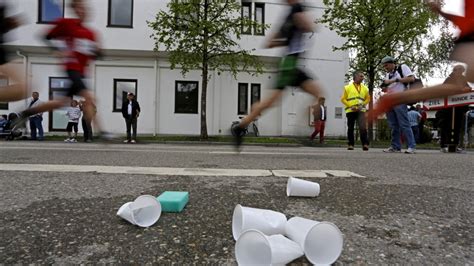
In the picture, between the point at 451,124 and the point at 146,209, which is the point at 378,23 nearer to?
the point at 146,209

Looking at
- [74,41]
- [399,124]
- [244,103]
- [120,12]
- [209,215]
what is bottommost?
[209,215]

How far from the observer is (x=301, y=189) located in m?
3.21

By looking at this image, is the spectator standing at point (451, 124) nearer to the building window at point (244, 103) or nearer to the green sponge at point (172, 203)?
the building window at point (244, 103)

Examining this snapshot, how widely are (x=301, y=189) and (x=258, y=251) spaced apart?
5.17 feet

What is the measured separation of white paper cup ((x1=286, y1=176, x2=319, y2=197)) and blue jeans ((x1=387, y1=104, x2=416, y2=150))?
491 centimetres

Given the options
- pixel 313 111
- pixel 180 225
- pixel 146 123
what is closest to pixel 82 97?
pixel 180 225

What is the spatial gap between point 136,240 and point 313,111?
146 centimetres

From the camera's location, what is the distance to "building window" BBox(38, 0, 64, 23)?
64.4 inches

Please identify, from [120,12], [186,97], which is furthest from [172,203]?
[186,97]

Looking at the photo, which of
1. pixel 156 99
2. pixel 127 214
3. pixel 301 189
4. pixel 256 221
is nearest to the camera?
pixel 256 221

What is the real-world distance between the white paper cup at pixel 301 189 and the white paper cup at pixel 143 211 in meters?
1.28

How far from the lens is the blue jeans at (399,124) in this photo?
25.4 feet

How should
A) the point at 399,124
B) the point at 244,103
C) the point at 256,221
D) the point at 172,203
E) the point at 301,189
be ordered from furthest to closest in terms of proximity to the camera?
the point at 399,124 → the point at 244,103 → the point at 301,189 → the point at 172,203 → the point at 256,221

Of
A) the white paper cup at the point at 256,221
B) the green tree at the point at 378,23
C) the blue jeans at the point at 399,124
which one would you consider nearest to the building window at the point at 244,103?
the white paper cup at the point at 256,221
